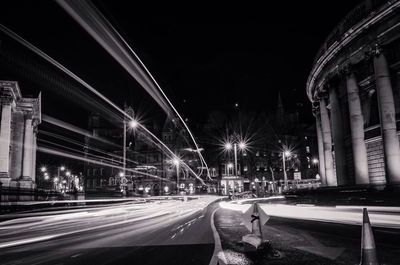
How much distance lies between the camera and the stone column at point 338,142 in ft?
111

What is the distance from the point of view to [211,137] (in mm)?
104312

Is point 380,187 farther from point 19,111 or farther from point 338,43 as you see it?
point 19,111

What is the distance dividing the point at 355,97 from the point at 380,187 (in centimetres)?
961

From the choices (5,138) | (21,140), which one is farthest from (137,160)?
(5,138)

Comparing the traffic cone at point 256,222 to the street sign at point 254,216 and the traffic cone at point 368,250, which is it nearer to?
the street sign at point 254,216

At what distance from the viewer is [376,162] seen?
30406mm

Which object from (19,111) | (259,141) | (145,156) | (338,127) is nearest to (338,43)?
(338,127)

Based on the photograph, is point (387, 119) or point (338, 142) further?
point (338, 142)

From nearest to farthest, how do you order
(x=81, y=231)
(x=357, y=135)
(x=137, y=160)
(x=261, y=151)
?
1. (x=81, y=231)
2. (x=357, y=135)
3. (x=261, y=151)
4. (x=137, y=160)

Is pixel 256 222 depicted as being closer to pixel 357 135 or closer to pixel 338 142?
pixel 357 135

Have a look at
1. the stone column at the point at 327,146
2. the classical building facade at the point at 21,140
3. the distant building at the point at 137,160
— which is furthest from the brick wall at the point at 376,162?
the distant building at the point at 137,160

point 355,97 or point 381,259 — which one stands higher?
point 355,97

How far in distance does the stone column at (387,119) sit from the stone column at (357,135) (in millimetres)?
4081

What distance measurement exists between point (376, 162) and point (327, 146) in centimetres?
1071
